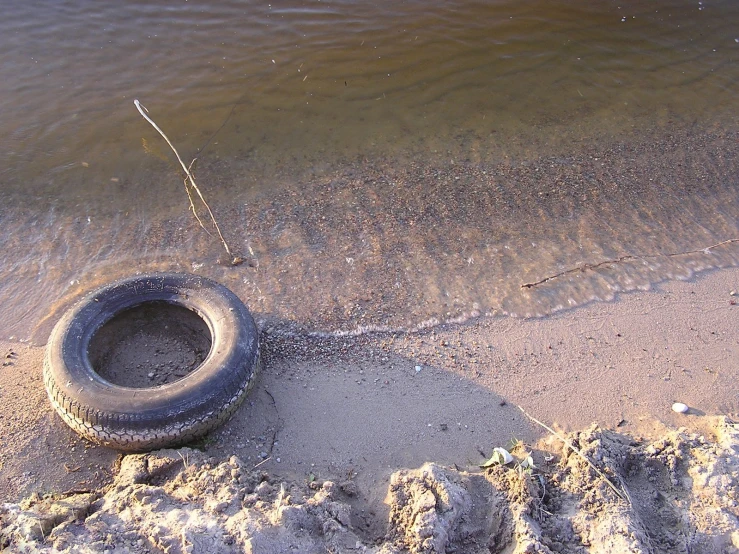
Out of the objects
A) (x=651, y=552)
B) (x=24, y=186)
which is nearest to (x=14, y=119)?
(x=24, y=186)

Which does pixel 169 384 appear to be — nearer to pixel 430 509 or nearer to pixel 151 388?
pixel 151 388

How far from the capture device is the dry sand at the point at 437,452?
3820 millimetres

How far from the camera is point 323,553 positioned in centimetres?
367

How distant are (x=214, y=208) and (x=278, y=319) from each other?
7.02 ft

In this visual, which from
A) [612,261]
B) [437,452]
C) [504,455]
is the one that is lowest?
[437,452]

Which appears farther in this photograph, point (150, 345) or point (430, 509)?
point (150, 345)

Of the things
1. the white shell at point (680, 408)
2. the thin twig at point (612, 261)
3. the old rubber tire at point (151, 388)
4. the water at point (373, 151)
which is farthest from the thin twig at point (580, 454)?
the old rubber tire at point (151, 388)

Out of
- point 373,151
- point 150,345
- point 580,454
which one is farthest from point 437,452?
point 373,151

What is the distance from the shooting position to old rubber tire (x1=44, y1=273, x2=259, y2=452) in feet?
14.3

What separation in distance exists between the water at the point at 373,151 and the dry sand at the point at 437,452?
0.54 metres

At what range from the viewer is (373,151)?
26.9 feet

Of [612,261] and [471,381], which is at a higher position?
[612,261]

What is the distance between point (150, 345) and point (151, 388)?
103 cm

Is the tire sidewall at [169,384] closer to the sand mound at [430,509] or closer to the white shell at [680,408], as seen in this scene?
the sand mound at [430,509]
